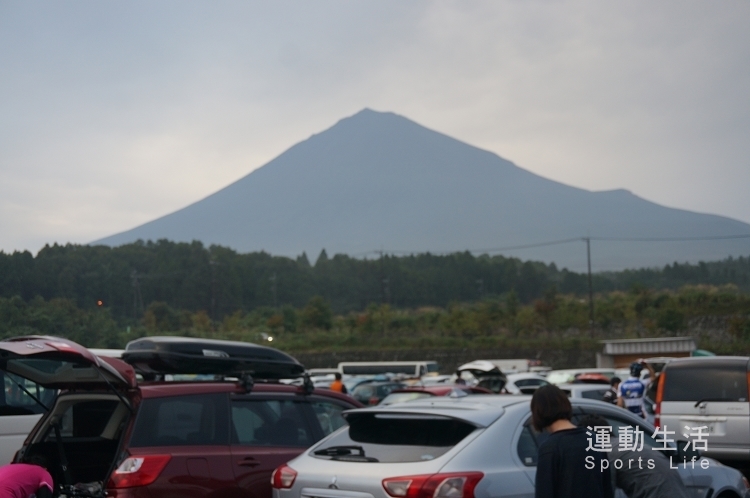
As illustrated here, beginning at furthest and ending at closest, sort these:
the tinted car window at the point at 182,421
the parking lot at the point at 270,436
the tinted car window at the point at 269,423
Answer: the tinted car window at the point at 269,423
the tinted car window at the point at 182,421
the parking lot at the point at 270,436

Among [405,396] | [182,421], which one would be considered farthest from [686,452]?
[405,396]

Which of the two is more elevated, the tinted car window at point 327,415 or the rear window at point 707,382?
the tinted car window at point 327,415

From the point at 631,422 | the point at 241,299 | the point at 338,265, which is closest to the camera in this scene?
the point at 631,422

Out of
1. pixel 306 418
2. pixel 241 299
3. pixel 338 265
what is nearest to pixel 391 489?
pixel 306 418

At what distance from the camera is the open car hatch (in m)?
5.74

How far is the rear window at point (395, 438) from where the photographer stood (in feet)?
18.1

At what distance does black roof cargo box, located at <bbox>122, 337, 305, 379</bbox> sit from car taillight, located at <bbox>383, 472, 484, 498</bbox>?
304 cm

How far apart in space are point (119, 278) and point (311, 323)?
143 ft

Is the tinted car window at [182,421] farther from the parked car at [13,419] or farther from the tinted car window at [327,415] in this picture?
the parked car at [13,419]

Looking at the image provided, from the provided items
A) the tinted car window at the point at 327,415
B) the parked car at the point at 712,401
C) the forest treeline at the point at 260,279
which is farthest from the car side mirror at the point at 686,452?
the forest treeline at the point at 260,279

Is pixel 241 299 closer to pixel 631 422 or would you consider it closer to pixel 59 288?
pixel 59 288

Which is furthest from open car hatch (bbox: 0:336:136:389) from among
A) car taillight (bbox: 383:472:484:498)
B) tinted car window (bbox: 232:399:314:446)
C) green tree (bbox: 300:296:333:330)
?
green tree (bbox: 300:296:333:330)

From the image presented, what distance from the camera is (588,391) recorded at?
20500mm

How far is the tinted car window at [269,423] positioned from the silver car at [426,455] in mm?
940
